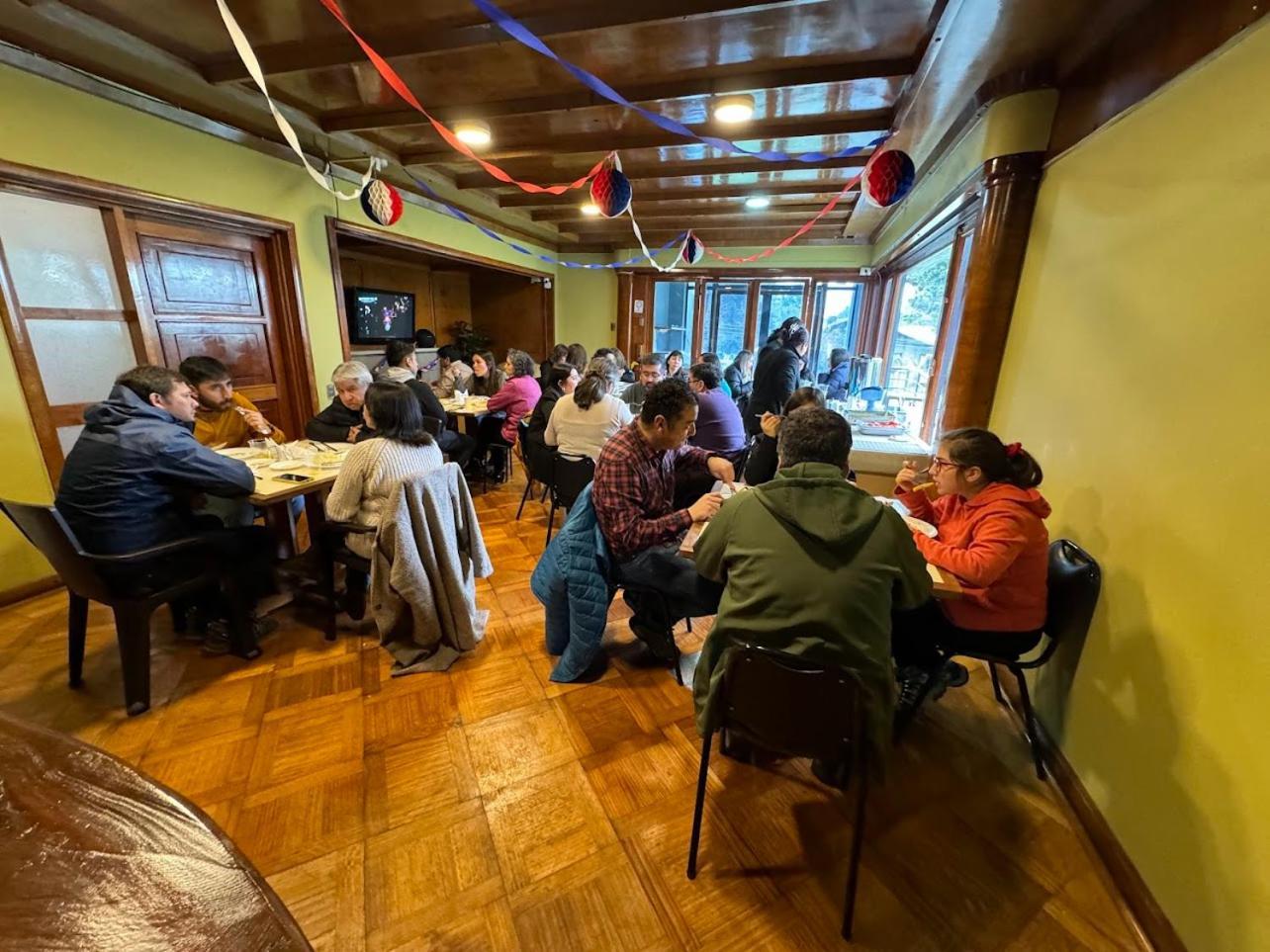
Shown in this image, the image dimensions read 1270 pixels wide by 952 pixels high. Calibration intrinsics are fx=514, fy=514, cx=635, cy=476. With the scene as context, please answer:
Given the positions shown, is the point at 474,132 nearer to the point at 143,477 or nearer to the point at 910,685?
the point at 143,477

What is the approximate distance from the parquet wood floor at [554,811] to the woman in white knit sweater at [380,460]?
0.67 m

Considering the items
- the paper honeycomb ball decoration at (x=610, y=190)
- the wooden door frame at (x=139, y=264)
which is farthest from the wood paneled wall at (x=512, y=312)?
the paper honeycomb ball decoration at (x=610, y=190)

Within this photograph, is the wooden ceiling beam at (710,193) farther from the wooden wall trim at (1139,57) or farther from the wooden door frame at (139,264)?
the wooden wall trim at (1139,57)

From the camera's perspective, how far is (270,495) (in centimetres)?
203

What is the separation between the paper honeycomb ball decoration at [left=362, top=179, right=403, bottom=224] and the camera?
3.47m

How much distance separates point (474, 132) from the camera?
3316 mm

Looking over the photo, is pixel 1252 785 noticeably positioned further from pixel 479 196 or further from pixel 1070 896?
pixel 479 196

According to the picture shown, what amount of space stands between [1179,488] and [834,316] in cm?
645

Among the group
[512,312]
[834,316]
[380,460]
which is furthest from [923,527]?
[512,312]

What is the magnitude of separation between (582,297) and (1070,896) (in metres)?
7.61

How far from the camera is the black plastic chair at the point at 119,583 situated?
1.64 m

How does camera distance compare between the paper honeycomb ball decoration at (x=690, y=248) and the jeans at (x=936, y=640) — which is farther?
the paper honeycomb ball decoration at (x=690, y=248)

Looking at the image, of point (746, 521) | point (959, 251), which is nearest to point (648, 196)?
point (959, 251)

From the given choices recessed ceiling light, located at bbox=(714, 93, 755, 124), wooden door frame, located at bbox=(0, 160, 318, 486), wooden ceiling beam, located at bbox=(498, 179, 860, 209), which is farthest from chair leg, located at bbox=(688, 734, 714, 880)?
wooden ceiling beam, located at bbox=(498, 179, 860, 209)
